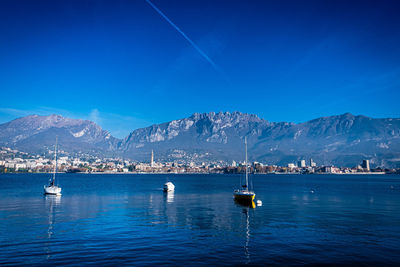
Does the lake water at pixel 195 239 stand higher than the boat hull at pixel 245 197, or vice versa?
the boat hull at pixel 245 197

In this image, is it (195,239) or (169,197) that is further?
(169,197)

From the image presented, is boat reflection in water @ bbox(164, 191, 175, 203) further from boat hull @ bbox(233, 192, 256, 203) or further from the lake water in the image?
the lake water

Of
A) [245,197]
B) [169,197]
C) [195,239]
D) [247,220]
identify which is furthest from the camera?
[169,197]

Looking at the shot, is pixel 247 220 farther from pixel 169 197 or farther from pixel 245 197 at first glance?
pixel 169 197

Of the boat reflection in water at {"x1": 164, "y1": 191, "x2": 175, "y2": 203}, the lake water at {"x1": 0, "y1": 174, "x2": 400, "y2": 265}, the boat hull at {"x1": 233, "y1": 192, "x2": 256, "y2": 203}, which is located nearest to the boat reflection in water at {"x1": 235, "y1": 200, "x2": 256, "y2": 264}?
the lake water at {"x1": 0, "y1": 174, "x2": 400, "y2": 265}

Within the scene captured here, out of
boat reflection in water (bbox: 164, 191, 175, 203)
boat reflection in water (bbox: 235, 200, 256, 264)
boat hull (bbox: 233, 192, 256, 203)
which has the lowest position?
boat reflection in water (bbox: 164, 191, 175, 203)

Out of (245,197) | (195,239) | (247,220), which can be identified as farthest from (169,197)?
(195,239)

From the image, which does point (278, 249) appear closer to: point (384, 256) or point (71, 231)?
point (384, 256)

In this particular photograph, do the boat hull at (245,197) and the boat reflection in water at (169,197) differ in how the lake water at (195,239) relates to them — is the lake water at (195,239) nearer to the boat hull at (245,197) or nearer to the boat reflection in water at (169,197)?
the boat hull at (245,197)

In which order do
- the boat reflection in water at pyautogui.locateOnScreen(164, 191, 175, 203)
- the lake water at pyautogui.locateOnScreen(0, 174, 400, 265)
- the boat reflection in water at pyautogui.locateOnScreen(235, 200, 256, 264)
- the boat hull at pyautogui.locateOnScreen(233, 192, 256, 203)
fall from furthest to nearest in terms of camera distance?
the boat reflection in water at pyautogui.locateOnScreen(164, 191, 175, 203), the boat hull at pyautogui.locateOnScreen(233, 192, 256, 203), the boat reflection in water at pyautogui.locateOnScreen(235, 200, 256, 264), the lake water at pyautogui.locateOnScreen(0, 174, 400, 265)

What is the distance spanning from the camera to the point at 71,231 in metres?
34.7

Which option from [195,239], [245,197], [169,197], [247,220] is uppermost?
[245,197]

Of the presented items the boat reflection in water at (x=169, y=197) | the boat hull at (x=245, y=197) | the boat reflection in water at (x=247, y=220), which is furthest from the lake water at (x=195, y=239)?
the boat reflection in water at (x=169, y=197)

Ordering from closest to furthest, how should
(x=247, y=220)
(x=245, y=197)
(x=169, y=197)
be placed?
(x=247, y=220) → (x=245, y=197) → (x=169, y=197)
